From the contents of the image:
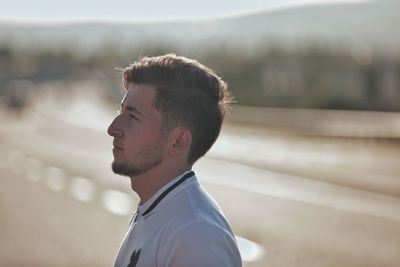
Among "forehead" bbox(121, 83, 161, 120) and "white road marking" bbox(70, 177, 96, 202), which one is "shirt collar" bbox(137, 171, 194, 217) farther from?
"white road marking" bbox(70, 177, 96, 202)

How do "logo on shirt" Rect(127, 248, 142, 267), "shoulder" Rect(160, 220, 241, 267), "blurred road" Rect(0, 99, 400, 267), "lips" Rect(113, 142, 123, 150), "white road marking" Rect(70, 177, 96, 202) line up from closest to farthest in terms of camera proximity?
"shoulder" Rect(160, 220, 241, 267)
"logo on shirt" Rect(127, 248, 142, 267)
"lips" Rect(113, 142, 123, 150)
"blurred road" Rect(0, 99, 400, 267)
"white road marking" Rect(70, 177, 96, 202)

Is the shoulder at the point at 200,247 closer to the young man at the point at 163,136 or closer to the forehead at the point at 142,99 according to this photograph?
the young man at the point at 163,136

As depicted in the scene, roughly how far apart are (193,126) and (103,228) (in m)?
10.2

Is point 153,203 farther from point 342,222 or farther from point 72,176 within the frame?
point 72,176

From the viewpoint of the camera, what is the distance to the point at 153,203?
313 cm

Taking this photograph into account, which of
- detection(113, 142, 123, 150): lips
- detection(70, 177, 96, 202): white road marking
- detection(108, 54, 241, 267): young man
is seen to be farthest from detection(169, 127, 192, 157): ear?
detection(70, 177, 96, 202): white road marking

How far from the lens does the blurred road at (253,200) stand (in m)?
11.6

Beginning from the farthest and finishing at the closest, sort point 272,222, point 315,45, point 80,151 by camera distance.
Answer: point 315,45, point 80,151, point 272,222

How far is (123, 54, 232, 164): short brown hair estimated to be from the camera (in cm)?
320

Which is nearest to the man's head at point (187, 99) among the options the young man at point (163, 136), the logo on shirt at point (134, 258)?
the young man at point (163, 136)

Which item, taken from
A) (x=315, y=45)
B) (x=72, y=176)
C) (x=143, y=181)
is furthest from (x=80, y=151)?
(x=315, y=45)

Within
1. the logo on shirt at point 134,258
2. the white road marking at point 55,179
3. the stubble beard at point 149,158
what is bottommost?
the white road marking at point 55,179

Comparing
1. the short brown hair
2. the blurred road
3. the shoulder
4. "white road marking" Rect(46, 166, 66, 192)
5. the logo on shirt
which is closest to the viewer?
the shoulder

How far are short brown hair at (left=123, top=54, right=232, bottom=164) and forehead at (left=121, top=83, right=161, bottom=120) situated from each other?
2cm
